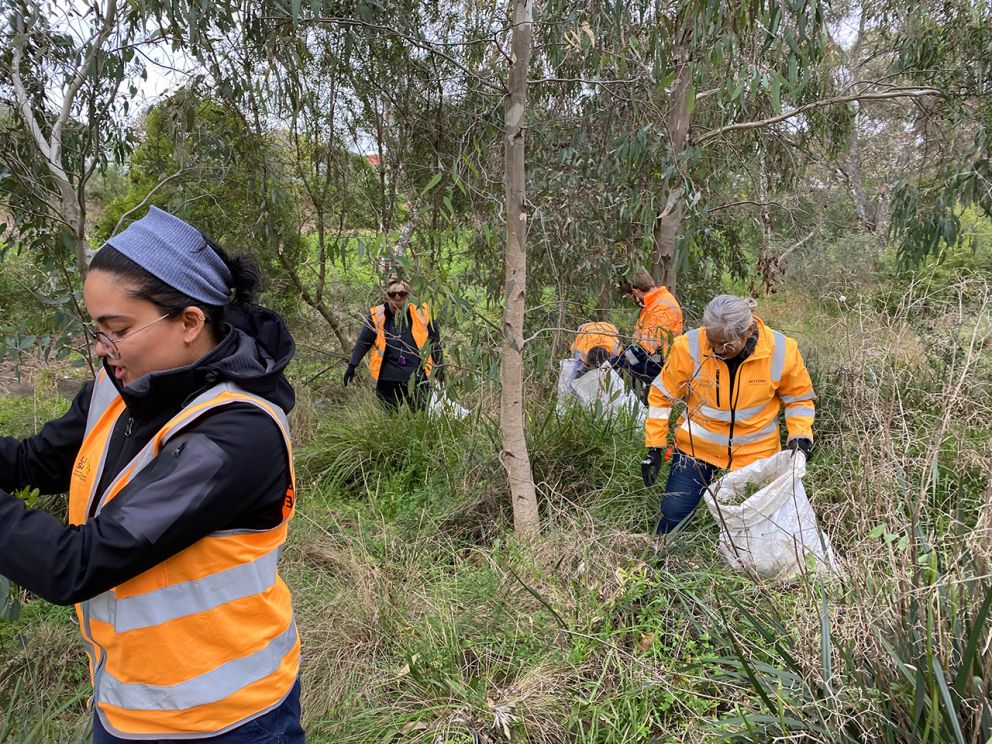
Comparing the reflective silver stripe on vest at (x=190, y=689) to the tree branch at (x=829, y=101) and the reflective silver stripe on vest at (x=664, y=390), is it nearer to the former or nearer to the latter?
the reflective silver stripe on vest at (x=664, y=390)

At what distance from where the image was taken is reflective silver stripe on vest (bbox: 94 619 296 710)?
1.38m

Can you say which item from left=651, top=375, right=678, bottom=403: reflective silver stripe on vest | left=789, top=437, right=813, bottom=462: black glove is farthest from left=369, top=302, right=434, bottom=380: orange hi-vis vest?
left=789, top=437, right=813, bottom=462: black glove

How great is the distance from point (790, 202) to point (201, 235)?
7.50m

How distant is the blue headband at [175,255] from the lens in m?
1.36

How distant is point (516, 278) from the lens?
10.8 feet

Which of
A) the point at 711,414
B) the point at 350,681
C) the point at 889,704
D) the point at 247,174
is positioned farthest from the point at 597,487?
the point at 247,174

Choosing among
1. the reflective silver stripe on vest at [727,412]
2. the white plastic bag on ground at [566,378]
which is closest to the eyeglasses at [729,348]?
the reflective silver stripe on vest at [727,412]

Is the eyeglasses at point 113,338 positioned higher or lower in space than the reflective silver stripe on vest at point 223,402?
higher

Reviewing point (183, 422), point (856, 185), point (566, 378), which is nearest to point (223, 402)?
point (183, 422)

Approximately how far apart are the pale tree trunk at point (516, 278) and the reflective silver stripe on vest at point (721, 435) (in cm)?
87

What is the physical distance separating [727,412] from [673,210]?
2461mm

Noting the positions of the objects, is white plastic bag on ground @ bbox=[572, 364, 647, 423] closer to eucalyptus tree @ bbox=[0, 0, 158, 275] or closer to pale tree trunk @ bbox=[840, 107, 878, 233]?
eucalyptus tree @ bbox=[0, 0, 158, 275]

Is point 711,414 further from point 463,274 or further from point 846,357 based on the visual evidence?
point 463,274

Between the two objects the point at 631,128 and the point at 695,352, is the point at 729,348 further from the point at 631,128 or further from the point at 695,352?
the point at 631,128
